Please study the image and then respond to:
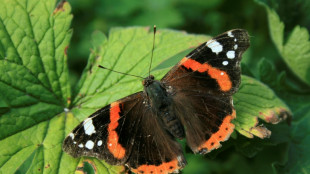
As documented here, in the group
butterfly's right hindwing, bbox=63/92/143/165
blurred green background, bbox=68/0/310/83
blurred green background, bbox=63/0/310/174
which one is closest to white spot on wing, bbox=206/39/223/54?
butterfly's right hindwing, bbox=63/92/143/165

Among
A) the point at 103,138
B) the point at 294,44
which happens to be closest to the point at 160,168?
the point at 103,138

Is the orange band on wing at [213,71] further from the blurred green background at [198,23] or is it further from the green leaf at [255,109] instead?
the blurred green background at [198,23]

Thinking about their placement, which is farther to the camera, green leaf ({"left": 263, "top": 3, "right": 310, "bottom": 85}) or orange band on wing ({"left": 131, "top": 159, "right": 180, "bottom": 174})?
green leaf ({"left": 263, "top": 3, "right": 310, "bottom": 85})

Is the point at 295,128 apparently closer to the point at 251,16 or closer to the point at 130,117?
the point at 130,117

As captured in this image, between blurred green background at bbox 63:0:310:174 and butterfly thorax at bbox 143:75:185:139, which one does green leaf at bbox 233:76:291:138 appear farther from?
blurred green background at bbox 63:0:310:174

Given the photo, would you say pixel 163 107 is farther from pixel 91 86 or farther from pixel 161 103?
pixel 91 86

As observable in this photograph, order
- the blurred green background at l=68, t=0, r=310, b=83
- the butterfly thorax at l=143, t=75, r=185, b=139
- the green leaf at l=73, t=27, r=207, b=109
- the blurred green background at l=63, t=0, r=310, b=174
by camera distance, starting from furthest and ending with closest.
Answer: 1. the blurred green background at l=68, t=0, r=310, b=83
2. the blurred green background at l=63, t=0, r=310, b=174
3. the green leaf at l=73, t=27, r=207, b=109
4. the butterfly thorax at l=143, t=75, r=185, b=139
